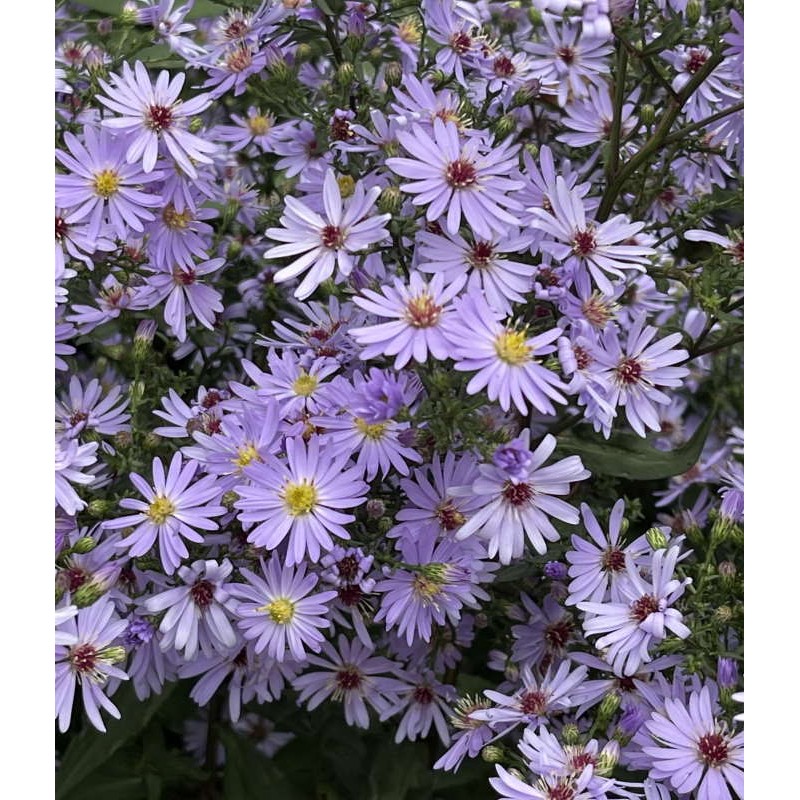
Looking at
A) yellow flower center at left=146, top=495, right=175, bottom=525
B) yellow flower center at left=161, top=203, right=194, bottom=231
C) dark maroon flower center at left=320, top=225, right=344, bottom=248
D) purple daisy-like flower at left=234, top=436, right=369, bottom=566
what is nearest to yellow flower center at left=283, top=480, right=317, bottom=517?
purple daisy-like flower at left=234, top=436, right=369, bottom=566

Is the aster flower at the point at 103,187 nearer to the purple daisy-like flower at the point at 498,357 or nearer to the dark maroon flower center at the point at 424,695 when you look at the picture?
the purple daisy-like flower at the point at 498,357

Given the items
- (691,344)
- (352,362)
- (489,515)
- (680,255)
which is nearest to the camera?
(489,515)

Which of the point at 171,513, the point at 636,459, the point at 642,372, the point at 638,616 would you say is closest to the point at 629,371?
the point at 642,372

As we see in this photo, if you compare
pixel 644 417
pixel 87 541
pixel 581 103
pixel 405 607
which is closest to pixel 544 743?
pixel 405 607

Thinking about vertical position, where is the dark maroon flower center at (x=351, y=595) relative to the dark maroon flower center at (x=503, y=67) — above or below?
below

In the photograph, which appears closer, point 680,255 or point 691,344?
point 691,344

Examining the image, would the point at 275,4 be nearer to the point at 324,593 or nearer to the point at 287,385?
the point at 287,385

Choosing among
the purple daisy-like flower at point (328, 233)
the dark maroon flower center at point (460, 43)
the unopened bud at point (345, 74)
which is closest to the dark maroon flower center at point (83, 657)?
the purple daisy-like flower at point (328, 233)

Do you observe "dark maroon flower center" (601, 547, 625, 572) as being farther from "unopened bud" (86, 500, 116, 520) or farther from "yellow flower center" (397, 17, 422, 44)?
"yellow flower center" (397, 17, 422, 44)
